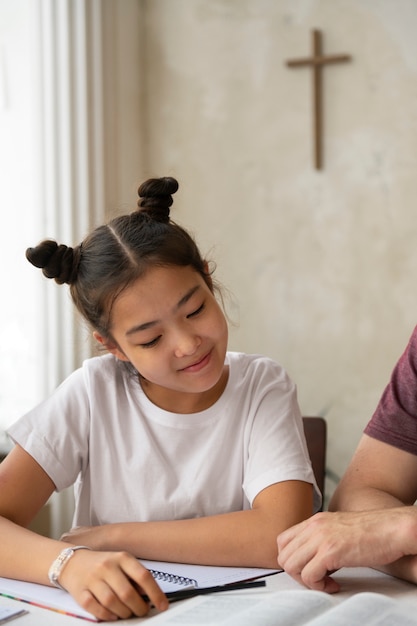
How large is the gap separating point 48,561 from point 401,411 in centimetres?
70

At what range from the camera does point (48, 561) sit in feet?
4.26

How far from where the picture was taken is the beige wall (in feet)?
10.5

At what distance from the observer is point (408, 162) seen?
3.18 meters

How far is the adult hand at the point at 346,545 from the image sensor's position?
1220 millimetres

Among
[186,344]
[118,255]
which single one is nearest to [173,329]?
[186,344]

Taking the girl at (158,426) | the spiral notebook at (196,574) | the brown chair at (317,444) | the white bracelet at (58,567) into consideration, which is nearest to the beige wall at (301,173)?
the brown chair at (317,444)

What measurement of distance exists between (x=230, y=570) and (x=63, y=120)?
83.0 inches

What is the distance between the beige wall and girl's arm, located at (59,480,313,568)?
1.81 metres

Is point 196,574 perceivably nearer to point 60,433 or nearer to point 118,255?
point 60,433

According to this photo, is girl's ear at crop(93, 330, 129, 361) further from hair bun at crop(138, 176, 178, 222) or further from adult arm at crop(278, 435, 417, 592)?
adult arm at crop(278, 435, 417, 592)

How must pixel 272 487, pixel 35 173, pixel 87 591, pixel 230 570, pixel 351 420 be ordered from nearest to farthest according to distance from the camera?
pixel 87 591 < pixel 230 570 < pixel 272 487 < pixel 35 173 < pixel 351 420

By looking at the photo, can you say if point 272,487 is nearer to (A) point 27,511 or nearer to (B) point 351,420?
(A) point 27,511

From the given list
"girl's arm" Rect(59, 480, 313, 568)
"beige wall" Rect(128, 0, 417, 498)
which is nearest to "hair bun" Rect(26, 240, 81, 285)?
"girl's arm" Rect(59, 480, 313, 568)

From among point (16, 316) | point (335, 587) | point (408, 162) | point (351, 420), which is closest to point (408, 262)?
point (408, 162)
